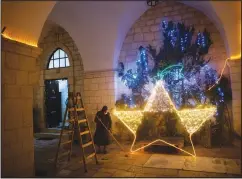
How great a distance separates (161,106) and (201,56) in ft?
6.44

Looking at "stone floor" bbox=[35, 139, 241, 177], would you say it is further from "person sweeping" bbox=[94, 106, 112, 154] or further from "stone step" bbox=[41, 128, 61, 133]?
"stone step" bbox=[41, 128, 61, 133]

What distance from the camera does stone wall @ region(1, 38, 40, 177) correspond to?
10.3ft

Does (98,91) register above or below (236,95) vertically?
above

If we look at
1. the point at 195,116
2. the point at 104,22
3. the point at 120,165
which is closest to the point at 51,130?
the point at 104,22

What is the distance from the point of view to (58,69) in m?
8.77

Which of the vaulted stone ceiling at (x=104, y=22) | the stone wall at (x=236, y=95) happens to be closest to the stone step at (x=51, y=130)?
the vaulted stone ceiling at (x=104, y=22)

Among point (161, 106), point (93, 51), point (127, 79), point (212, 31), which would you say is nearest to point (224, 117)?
point (161, 106)

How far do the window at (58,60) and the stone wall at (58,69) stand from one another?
0.53 ft

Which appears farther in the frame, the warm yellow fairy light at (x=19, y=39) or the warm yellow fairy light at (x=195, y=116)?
the warm yellow fairy light at (x=195, y=116)

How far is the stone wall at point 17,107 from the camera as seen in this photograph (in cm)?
314

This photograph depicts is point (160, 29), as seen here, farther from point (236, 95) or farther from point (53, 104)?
point (53, 104)

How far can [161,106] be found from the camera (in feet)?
20.8

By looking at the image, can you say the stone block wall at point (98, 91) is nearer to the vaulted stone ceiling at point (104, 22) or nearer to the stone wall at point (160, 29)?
the vaulted stone ceiling at point (104, 22)

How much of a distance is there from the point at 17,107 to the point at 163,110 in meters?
4.23
